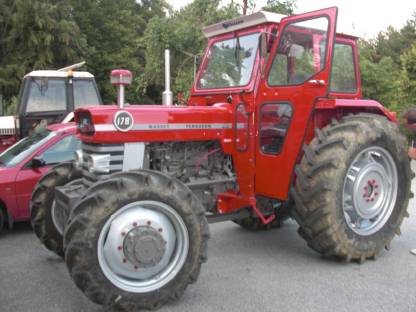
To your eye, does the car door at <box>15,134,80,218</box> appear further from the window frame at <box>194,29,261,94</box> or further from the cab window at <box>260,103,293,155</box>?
the cab window at <box>260,103,293,155</box>

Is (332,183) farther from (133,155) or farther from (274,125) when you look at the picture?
(133,155)

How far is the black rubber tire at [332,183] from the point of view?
4.27 metres

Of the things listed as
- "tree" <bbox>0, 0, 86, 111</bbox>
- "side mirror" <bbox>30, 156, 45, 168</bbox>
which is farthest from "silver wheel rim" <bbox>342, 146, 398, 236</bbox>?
"tree" <bbox>0, 0, 86, 111</bbox>

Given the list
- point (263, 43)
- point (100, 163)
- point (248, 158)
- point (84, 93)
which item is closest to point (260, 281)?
point (248, 158)

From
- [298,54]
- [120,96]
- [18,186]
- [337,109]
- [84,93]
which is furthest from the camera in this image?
[84,93]

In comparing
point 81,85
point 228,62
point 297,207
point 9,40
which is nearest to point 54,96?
point 81,85

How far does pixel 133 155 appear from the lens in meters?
4.17

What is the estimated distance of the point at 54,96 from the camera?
30.4 feet

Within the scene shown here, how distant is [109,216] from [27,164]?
2.96m

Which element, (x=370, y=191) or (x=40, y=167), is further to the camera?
(x=40, y=167)

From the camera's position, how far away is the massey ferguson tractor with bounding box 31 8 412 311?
3680mm

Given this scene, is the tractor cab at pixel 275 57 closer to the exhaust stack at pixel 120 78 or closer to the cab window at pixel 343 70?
the cab window at pixel 343 70

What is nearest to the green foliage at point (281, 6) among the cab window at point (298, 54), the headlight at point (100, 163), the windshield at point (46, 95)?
the windshield at point (46, 95)

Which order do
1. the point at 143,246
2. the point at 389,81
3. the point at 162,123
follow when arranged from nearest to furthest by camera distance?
1. the point at 143,246
2. the point at 162,123
3. the point at 389,81
